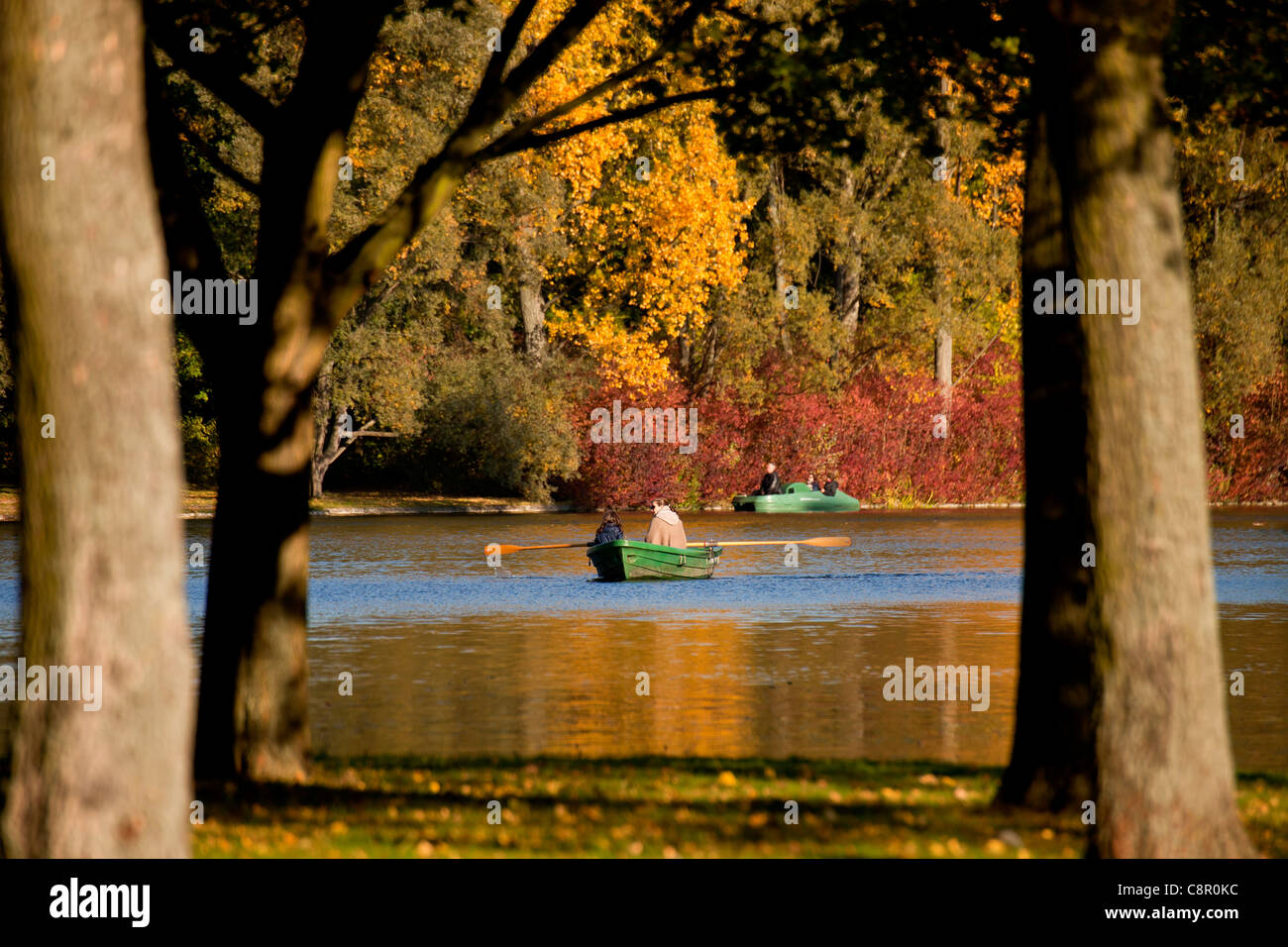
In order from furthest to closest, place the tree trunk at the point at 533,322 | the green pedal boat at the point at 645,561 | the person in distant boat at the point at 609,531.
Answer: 1. the tree trunk at the point at 533,322
2. the person in distant boat at the point at 609,531
3. the green pedal boat at the point at 645,561

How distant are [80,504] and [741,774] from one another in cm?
610

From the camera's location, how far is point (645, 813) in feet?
29.4

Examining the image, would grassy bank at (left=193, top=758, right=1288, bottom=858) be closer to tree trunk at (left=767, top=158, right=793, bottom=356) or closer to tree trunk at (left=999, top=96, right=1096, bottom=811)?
tree trunk at (left=999, top=96, right=1096, bottom=811)

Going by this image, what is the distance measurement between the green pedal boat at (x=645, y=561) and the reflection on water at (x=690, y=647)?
0.58m

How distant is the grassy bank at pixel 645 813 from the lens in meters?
7.86

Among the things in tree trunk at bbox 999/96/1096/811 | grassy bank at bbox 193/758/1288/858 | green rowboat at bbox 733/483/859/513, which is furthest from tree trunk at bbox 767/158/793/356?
tree trunk at bbox 999/96/1096/811

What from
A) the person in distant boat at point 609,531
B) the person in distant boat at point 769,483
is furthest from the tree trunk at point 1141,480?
the person in distant boat at point 769,483

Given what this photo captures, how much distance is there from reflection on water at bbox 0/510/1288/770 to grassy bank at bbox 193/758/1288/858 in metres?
2.24

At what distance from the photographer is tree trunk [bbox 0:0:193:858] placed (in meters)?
5.76

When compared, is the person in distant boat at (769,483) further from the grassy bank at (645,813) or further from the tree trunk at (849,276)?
the grassy bank at (645,813)

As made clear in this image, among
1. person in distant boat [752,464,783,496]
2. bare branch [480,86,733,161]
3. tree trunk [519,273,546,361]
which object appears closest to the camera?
bare branch [480,86,733,161]

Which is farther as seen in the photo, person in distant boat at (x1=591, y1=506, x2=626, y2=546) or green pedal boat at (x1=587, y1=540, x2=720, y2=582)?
person in distant boat at (x1=591, y1=506, x2=626, y2=546)
